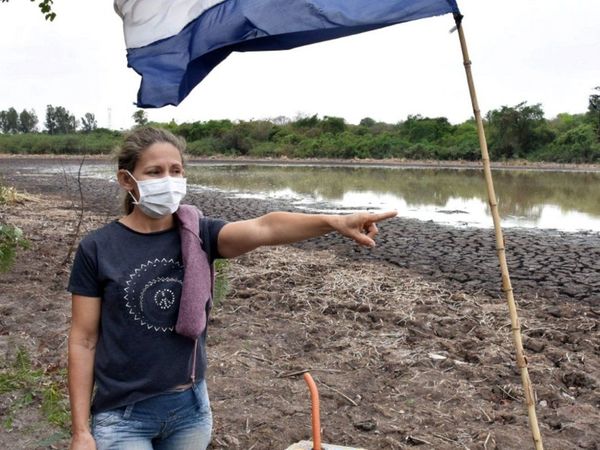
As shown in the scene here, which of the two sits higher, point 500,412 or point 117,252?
point 117,252

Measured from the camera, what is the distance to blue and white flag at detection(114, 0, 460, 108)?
3.29 metres

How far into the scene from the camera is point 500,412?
4492mm

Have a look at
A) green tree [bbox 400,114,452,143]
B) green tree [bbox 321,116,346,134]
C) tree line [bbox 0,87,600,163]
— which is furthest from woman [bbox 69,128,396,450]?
green tree [bbox 321,116,346,134]

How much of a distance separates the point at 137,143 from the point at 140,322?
0.64m

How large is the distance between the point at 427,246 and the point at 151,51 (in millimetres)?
8646

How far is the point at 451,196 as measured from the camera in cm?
2230

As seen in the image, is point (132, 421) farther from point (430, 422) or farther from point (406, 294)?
point (406, 294)

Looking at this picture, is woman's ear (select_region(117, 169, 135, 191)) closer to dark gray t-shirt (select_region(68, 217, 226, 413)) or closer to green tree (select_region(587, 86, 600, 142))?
dark gray t-shirt (select_region(68, 217, 226, 413))

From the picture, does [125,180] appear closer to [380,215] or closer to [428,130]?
[380,215]

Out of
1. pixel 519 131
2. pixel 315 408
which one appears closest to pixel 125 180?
pixel 315 408

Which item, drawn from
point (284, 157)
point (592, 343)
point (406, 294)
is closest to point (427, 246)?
point (406, 294)

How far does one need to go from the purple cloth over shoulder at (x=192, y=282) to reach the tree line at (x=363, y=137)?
123 ft

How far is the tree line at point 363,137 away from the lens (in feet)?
159

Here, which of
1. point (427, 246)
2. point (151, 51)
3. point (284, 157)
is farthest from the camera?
point (284, 157)
